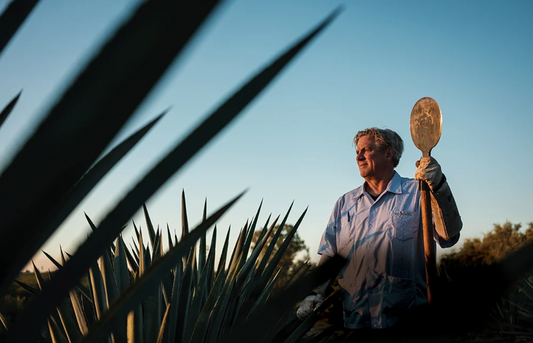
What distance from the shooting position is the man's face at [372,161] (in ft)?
12.6

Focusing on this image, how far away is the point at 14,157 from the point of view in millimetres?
253

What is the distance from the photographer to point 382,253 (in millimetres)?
3428

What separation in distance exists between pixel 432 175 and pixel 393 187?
406 millimetres

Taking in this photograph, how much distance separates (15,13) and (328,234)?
3.43 m

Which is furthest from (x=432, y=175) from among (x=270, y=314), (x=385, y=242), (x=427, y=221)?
(x=270, y=314)

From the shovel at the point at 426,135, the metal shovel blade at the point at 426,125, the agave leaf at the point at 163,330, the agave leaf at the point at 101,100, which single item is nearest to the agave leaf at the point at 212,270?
the agave leaf at the point at 163,330

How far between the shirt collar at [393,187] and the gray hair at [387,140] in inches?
9.0

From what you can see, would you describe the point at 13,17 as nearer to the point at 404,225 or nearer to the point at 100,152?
the point at 100,152

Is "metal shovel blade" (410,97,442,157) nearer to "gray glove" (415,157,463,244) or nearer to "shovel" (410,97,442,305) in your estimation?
"shovel" (410,97,442,305)

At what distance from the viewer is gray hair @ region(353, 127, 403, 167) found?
12.8ft

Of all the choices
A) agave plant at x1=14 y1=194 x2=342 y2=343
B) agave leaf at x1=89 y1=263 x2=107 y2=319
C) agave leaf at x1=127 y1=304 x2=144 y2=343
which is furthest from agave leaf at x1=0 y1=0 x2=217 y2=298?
agave leaf at x1=89 y1=263 x2=107 y2=319

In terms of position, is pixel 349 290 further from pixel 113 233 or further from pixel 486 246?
pixel 486 246

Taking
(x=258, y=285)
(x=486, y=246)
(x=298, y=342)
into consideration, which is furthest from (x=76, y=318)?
(x=486, y=246)

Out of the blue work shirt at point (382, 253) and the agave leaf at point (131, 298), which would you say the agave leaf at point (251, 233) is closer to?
the blue work shirt at point (382, 253)
